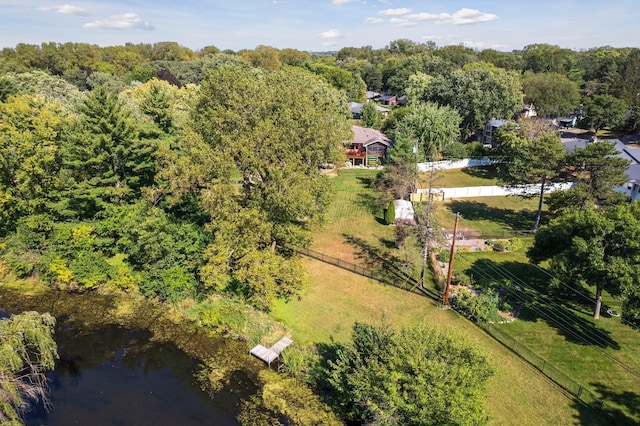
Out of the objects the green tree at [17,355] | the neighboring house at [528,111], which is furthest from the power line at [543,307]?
the neighboring house at [528,111]

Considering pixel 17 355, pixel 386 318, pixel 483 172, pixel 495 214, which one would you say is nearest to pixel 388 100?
pixel 483 172

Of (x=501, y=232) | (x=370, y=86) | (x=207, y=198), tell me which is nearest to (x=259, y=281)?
(x=207, y=198)

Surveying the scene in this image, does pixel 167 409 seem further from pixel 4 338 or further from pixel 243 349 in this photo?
pixel 4 338

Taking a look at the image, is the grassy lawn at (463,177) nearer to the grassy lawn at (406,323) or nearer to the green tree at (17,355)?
the grassy lawn at (406,323)

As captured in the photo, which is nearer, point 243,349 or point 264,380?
point 264,380

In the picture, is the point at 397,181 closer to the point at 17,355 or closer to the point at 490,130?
the point at 17,355

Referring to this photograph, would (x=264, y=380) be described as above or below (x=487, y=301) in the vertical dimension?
below
